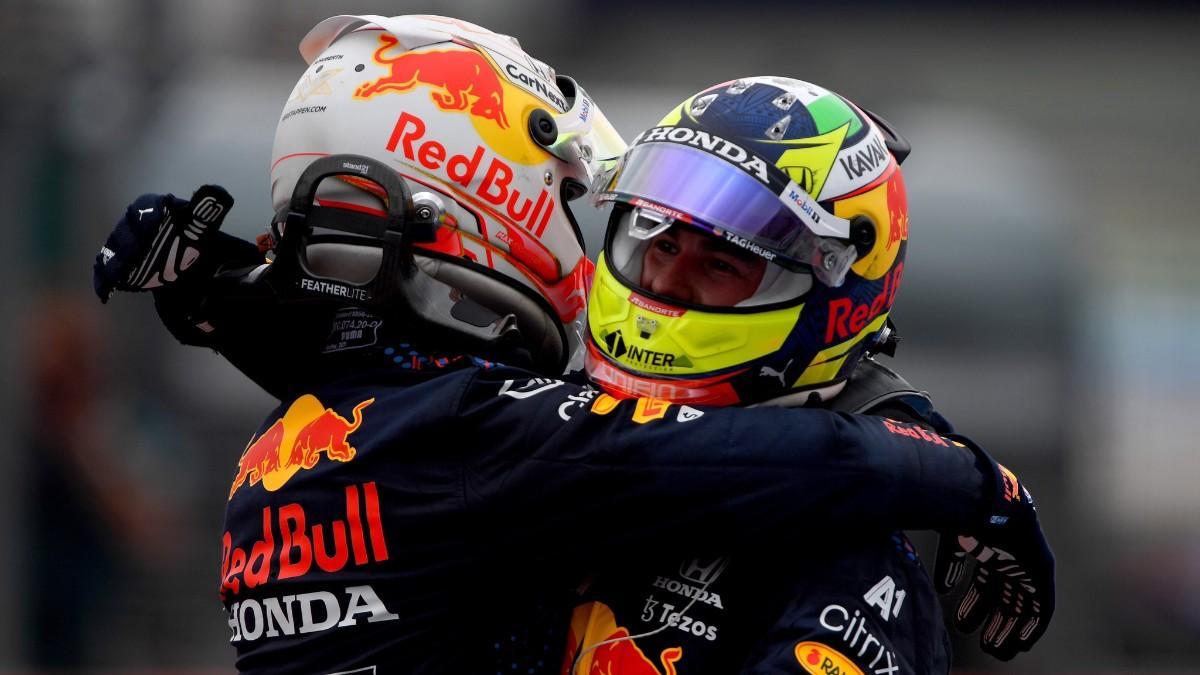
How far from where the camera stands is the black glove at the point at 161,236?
9.37 feet

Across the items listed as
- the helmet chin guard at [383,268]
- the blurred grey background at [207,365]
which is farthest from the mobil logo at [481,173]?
the blurred grey background at [207,365]

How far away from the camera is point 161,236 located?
2867 mm

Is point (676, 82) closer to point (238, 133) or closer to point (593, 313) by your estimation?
point (238, 133)

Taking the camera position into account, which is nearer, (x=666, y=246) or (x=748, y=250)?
(x=748, y=250)

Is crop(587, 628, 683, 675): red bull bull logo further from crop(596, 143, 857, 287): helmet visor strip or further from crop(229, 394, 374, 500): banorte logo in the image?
crop(596, 143, 857, 287): helmet visor strip

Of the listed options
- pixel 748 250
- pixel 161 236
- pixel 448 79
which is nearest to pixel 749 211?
pixel 748 250

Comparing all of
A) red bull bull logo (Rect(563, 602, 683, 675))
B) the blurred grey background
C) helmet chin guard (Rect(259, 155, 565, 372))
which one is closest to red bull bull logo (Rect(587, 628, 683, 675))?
red bull bull logo (Rect(563, 602, 683, 675))

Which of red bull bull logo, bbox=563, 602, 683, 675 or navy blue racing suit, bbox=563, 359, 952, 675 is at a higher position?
navy blue racing suit, bbox=563, 359, 952, 675

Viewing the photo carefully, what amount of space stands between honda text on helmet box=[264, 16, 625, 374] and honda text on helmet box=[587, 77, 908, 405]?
188mm

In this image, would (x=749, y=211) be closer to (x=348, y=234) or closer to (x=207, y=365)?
(x=348, y=234)

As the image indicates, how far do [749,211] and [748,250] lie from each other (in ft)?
0.24

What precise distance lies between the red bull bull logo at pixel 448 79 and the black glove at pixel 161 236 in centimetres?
35

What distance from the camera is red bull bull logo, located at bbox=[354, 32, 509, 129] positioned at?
2.79m

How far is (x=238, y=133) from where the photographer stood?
34.3 feet
